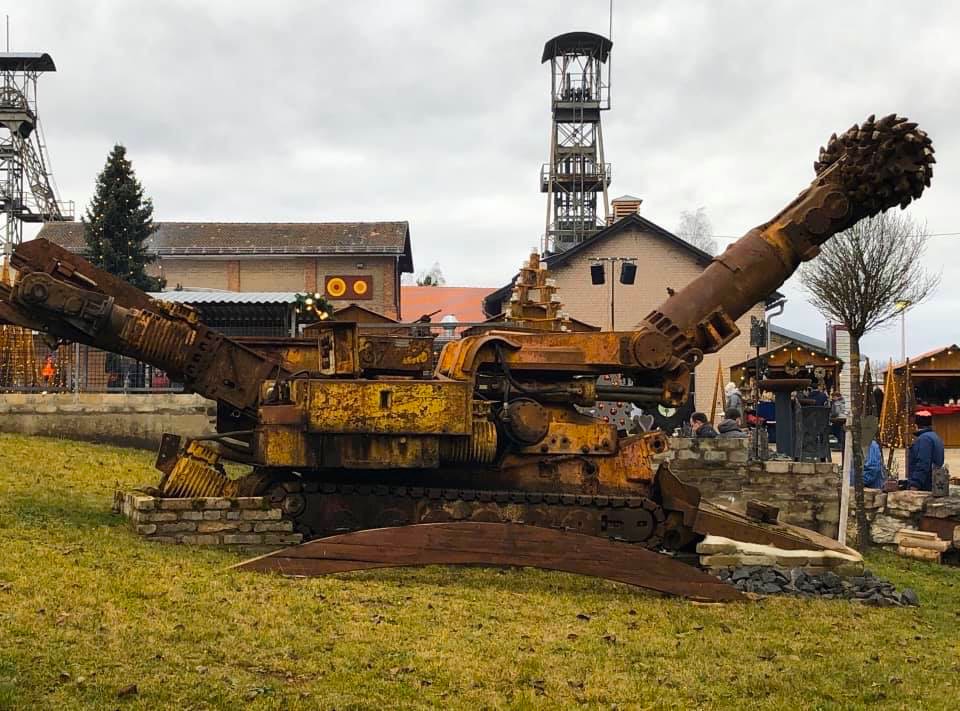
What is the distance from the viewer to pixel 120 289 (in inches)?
433

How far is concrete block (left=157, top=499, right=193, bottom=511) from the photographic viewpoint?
402 inches

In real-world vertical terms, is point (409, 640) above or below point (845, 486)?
below

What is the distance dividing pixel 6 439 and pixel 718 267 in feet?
43.1

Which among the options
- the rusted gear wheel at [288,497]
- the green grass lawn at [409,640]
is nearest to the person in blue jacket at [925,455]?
the green grass lawn at [409,640]

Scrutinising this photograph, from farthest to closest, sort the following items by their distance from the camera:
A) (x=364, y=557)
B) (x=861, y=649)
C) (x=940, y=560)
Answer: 1. (x=940, y=560)
2. (x=364, y=557)
3. (x=861, y=649)

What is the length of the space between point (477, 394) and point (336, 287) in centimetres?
3300

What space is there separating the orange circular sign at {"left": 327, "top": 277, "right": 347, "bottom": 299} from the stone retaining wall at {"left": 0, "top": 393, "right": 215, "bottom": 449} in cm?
2271

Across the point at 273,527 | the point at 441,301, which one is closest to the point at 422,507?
the point at 273,527

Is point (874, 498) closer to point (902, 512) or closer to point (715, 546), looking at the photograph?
point (902, 512)

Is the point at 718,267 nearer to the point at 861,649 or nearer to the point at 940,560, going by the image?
the point at 861,649

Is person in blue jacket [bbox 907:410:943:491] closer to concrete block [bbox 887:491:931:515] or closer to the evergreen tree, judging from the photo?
concrete block [bbox 887:491:931:515]

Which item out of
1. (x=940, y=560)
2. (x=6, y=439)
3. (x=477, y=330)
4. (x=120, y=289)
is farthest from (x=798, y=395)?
(x=6, y=439)

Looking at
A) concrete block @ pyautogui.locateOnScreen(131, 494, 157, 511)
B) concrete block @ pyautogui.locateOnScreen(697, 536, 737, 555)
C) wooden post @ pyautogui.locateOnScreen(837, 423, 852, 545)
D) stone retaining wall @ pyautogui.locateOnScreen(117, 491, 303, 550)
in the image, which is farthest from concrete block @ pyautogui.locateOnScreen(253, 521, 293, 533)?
wooden post @ pyautogui.locateOnScreen(837, 423, 852, 545)

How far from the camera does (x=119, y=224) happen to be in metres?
32.4
